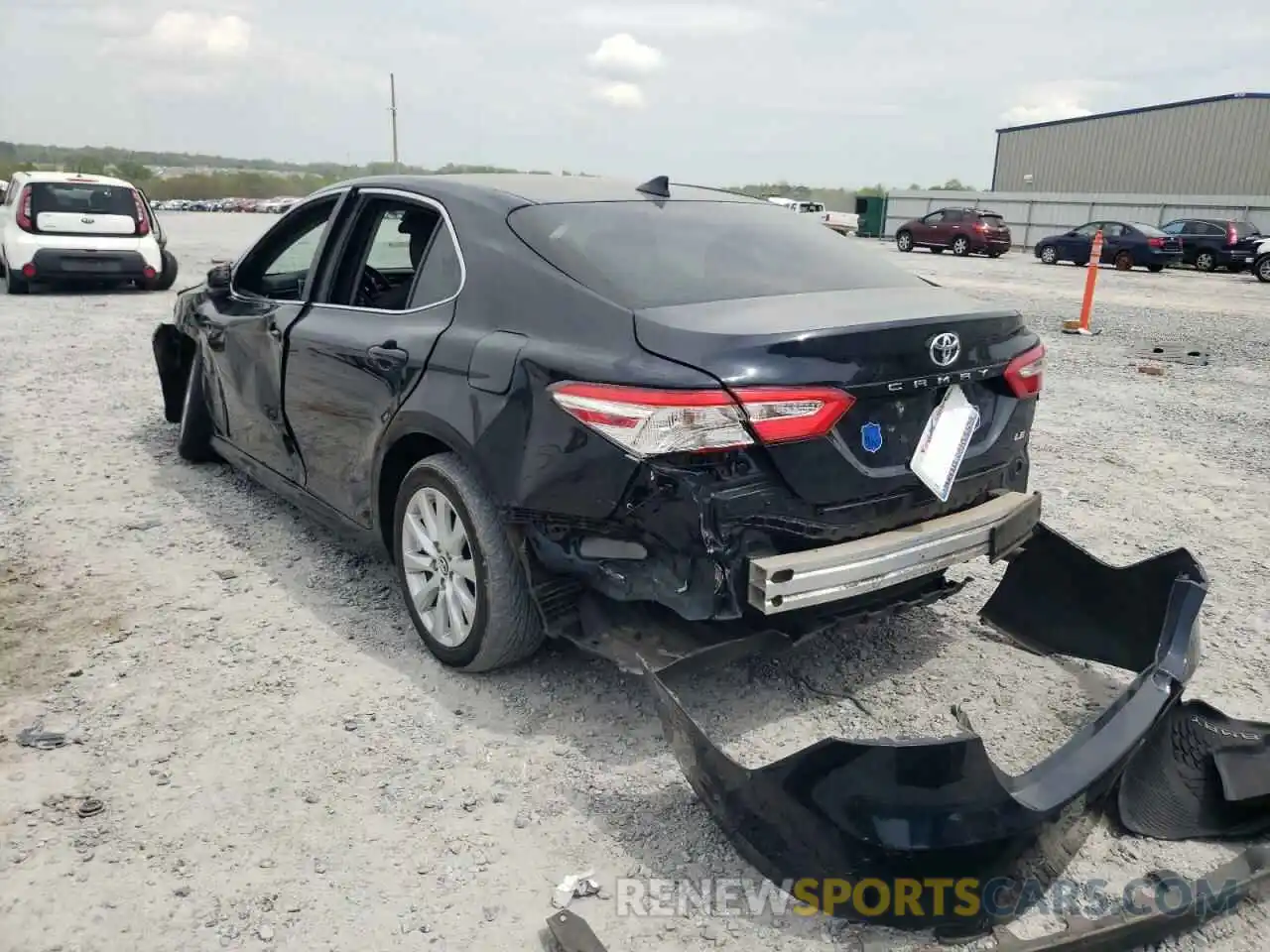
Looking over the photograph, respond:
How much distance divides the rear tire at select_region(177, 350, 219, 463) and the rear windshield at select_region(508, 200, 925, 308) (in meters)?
2.87

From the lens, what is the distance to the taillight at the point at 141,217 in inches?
553

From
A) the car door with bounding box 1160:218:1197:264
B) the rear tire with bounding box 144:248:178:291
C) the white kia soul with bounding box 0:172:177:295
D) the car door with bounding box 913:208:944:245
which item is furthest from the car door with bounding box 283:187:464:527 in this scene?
the car door with bounding box 913:208:944:245

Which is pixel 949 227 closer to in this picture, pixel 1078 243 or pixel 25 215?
pixel 1078 243

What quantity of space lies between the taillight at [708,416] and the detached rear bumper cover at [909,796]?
63 cm

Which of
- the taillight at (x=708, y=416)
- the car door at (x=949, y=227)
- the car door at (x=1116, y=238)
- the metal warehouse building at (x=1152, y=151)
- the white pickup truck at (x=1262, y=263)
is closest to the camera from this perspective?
the taillight at (x=708, y=416)

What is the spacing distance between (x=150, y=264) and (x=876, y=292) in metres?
13.6

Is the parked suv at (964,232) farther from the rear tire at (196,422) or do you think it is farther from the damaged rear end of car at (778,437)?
the damaged rear end of car at (778,437)

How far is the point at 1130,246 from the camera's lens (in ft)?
79.7

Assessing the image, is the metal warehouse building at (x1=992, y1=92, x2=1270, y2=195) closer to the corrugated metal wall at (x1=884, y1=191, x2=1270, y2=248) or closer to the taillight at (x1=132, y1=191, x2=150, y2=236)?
the corrugated metal wall at (x1=884, y1=191, x2=1270, y2=248)

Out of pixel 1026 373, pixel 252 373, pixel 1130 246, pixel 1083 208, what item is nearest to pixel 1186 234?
pixel 1130 246

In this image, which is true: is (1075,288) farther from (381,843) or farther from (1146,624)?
(381,843)

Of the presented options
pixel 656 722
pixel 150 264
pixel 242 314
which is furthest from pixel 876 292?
pixel 150 264

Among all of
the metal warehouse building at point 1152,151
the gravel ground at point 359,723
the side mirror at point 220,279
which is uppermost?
the metal warehouse building at point 1152,151

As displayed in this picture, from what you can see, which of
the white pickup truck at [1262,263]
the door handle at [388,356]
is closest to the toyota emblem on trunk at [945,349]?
the door handle at [388,356]
